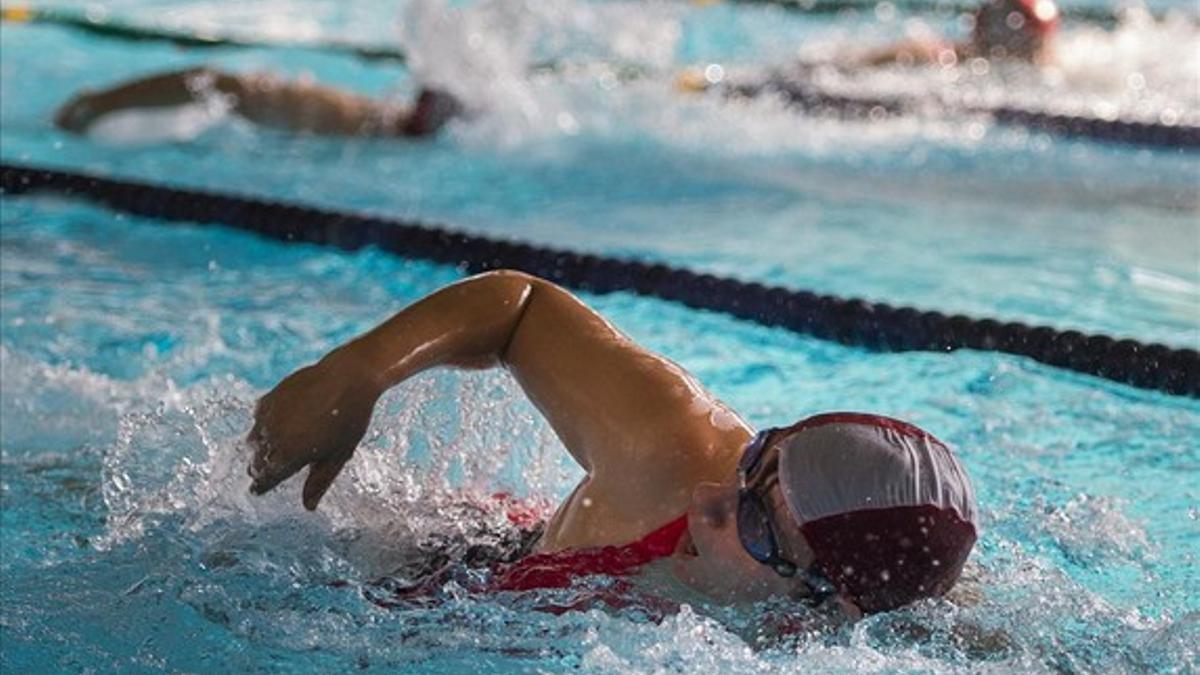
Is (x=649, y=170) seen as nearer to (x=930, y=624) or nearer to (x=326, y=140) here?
(x=326, y=140)

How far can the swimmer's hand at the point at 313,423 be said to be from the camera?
2189mm

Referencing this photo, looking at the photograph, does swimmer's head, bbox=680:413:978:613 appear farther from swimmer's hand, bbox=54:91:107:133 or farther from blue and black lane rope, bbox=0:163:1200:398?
swimmer's hand, bbox=54:91:107:133

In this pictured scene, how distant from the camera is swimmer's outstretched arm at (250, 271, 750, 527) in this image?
7.18 ft

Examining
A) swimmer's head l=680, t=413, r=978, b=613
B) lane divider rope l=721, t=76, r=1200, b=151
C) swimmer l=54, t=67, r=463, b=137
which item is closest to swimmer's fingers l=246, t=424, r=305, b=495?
swimmer's head l=680, t=413, r=978, b=613

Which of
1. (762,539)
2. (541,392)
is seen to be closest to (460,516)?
(541,392)

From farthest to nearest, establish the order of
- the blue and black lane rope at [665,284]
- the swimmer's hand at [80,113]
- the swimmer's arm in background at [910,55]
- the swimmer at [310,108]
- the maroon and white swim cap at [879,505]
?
1. the swimmer's arm in background at [910,55]
2. the swimmer at [310,108]
3. the swimmer's hand at [80,113]
4. the blue and black lane rope at [665,284]
5. the maroon and white swim cap at [879,505]

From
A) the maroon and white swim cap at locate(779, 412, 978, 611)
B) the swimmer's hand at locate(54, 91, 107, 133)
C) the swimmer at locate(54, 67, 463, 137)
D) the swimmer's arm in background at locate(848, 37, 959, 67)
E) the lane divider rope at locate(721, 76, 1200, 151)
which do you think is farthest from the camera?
the swimmer's arm in background at locate(848, 37, 959, 67)

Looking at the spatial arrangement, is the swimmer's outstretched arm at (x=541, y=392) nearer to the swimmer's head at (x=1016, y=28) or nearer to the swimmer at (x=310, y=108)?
the swimmer at (x=310, y=108)

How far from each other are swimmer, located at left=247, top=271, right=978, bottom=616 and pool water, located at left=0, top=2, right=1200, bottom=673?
0.24ft

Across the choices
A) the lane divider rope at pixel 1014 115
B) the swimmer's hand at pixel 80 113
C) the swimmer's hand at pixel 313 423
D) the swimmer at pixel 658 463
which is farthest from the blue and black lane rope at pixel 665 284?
the lane divider rope at pixel 1014 115

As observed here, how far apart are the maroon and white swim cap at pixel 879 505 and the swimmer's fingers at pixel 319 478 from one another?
557 millimetres

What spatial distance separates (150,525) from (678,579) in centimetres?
78

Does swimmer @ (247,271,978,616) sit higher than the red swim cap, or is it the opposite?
swimmer @ (247,271,978,616)

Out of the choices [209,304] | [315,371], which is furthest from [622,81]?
[315,371]
